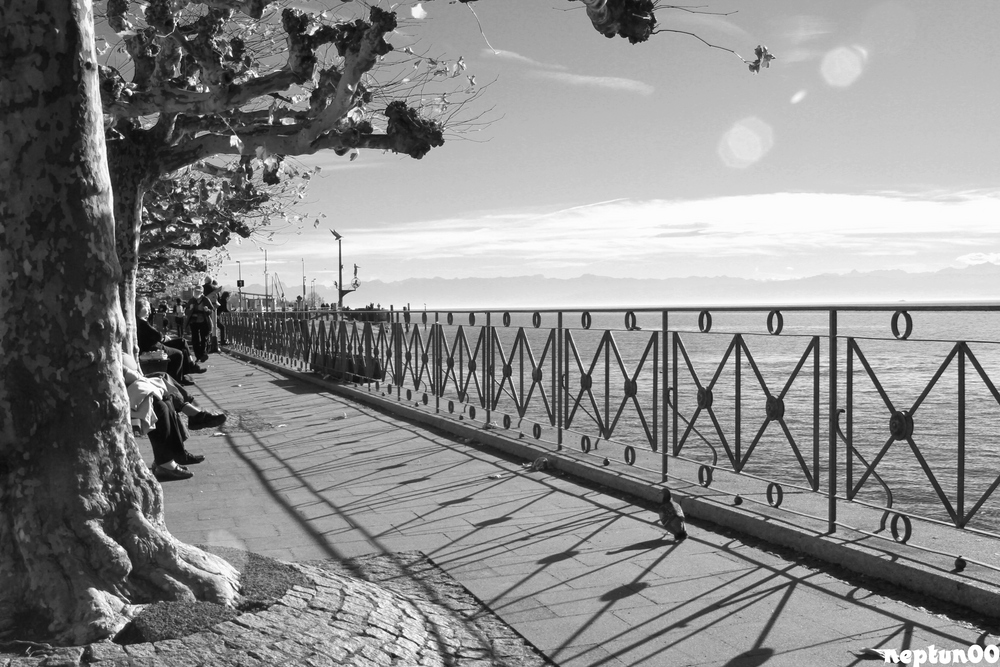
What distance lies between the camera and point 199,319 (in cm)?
1941

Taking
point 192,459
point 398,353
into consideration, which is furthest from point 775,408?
point 398,353

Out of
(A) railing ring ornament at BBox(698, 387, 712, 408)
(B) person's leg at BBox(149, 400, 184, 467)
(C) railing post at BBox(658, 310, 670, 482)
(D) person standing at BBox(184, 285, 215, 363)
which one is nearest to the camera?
(A) railing ring ornament at BBox(698, 387, 712, 408)

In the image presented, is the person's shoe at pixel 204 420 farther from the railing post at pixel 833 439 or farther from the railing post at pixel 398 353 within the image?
the railing post at pixel 833 439

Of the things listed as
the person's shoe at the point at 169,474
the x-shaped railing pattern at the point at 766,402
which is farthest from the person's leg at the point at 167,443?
the x-shaped railing pattern at the point at 766,402

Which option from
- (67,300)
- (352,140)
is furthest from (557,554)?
(352,140)

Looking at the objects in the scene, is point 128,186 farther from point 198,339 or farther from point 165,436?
point 198,339

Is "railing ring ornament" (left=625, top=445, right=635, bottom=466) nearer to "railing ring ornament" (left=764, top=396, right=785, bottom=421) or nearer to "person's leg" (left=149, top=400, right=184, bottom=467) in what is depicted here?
"railing ring ornament" (left=764, top=396, right=785, bottom=421)

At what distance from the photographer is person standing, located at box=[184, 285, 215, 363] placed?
19297 millimetres

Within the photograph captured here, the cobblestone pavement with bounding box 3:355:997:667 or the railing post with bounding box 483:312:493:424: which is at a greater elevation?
the railing post with bounding box 483:312:493:424

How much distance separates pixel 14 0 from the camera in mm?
3578

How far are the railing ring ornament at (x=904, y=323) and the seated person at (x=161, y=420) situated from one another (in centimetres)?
481

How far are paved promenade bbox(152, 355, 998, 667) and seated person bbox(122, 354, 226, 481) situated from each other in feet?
0.88

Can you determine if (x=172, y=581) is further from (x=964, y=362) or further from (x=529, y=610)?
(x=964, y=362)

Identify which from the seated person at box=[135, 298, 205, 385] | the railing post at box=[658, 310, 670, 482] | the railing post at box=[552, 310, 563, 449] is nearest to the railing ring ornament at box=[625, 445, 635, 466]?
the railing post at box=[658, 310, 670, 482]
